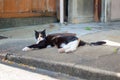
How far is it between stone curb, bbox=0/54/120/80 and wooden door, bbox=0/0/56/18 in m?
4.21

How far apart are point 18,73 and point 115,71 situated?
6.16ft

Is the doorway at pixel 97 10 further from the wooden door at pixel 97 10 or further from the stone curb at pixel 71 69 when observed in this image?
the stone curb at pixel 71 69

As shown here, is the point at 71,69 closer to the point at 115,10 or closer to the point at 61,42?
the point at 61,42

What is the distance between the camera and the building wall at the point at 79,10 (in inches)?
480

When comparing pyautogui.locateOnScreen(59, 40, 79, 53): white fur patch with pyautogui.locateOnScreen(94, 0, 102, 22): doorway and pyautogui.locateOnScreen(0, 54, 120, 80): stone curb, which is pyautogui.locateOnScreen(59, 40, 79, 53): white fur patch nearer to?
pyautogui.locateOnScreen(0, 54, 120, 80): stone curb

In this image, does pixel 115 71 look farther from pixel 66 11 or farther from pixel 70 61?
Answer: pixel 66 11

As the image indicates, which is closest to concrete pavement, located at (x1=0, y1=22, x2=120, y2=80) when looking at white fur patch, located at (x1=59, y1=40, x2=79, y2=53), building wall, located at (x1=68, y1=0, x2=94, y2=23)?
white fur patch, located at (x1=59, y1=40, x2=79, y2=53)

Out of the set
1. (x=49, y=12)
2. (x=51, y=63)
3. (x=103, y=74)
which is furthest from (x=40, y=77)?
(x=49, y=12)

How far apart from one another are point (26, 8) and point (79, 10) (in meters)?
2.23

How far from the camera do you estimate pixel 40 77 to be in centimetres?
553

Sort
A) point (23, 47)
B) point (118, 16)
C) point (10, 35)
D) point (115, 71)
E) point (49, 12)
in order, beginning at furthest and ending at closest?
1. point (118, 16)
2. point (49, 12)
3. point (10, 35)
4. point (23, 47)
5. point (115, 71)

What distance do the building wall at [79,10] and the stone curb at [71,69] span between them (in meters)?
5.85

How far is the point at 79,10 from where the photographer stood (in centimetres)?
1230

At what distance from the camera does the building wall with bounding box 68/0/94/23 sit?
12.2 m
